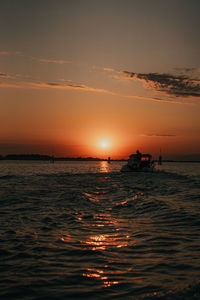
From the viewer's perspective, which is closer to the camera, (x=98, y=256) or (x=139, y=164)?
(x=98, y=256)

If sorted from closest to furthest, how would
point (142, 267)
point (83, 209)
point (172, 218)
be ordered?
point (142, 267) < point (172, 218) < point (83, 209)

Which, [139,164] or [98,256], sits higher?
[139,164]

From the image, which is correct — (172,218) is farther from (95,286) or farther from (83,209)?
(95,286)

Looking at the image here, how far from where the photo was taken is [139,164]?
5784 centimetres

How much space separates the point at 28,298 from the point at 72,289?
2.83 feet

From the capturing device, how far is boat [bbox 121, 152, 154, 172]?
189 feet

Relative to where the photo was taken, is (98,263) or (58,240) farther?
(58,240)

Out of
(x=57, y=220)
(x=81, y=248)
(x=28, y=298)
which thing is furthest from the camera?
(x=57, y=220)

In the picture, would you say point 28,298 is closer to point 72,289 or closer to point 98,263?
point 72,289

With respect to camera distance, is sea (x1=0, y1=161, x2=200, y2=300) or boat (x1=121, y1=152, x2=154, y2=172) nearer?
sea (x1=0, y1=161, x2=200, y2=300)

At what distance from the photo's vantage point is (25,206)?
50.3 feet

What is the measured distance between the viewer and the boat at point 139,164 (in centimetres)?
5747

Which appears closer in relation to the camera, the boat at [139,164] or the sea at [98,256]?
the sea at [98,256]

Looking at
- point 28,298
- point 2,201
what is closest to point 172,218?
point 28,298
